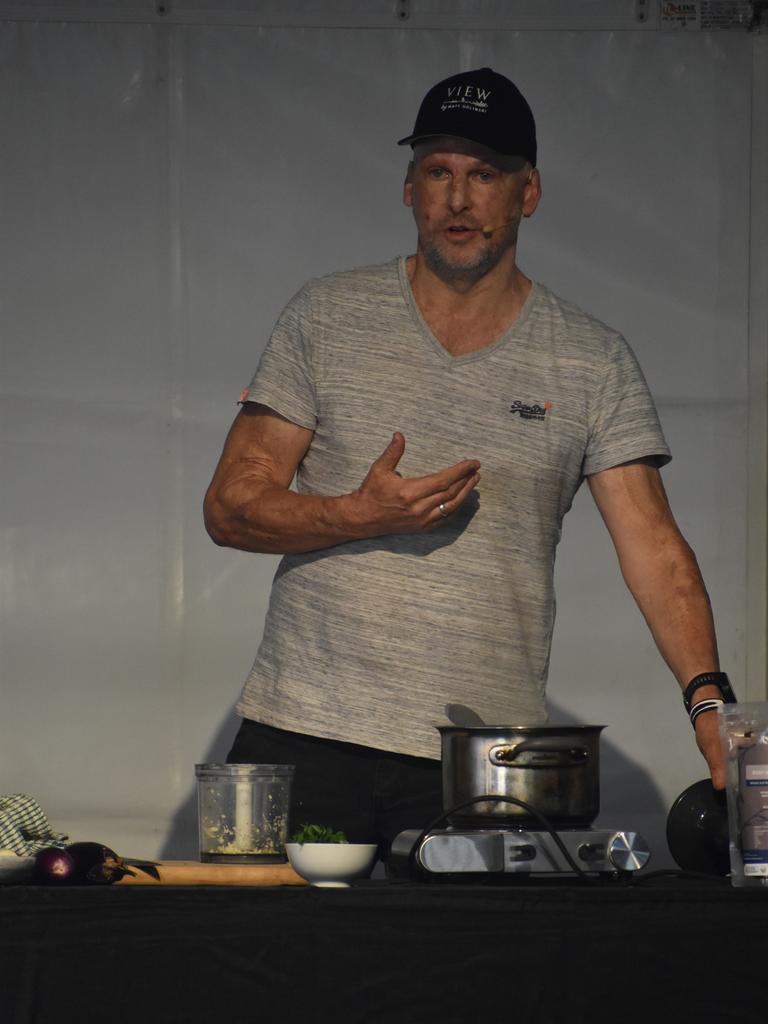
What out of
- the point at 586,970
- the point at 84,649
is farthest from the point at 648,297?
the point at 586,970

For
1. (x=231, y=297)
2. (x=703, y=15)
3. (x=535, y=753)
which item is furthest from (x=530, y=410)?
(x=703, y=15)

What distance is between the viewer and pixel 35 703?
3342mm

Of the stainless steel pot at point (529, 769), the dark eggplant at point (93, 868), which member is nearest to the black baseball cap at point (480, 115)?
the stainless steel pot at point (529, 769)

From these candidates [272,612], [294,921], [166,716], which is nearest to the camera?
[294,921]

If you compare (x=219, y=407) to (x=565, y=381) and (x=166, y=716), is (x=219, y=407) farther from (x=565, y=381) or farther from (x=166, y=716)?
(x=565, y=381)

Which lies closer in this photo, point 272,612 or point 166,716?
point 272,612

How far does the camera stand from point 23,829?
154 centimetres

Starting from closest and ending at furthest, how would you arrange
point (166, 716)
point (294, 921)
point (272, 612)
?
point (294, 921) → point (272, 612) → point (166, 716)

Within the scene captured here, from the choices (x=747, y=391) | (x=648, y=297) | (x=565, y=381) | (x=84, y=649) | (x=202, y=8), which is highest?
(x=202, y=8)

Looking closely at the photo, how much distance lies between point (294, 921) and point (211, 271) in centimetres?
231

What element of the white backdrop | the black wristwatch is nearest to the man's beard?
the black wristwatch

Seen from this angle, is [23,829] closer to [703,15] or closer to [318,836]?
[318,836]

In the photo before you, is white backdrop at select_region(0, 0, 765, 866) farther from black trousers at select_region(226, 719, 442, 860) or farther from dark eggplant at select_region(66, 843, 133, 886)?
dark eggplant at select_region(66, 843, 133, 886)

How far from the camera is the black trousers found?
1.96 meters
